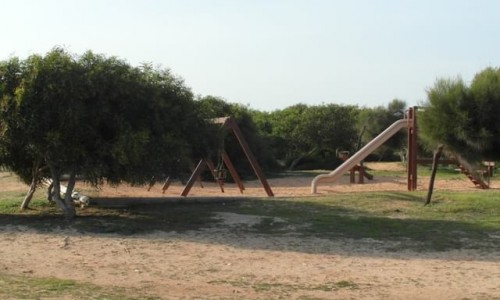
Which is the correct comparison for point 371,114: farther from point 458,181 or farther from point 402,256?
point 402,256

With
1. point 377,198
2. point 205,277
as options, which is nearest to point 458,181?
point 377,198

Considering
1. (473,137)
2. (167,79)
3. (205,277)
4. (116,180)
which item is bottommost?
(205,277)

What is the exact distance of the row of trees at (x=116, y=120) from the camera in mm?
14117

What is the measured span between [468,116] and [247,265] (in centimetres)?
891

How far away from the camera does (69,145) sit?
14234 mm

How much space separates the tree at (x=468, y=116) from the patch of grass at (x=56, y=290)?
1100cm

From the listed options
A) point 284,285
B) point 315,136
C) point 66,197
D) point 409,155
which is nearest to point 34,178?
point 66,197

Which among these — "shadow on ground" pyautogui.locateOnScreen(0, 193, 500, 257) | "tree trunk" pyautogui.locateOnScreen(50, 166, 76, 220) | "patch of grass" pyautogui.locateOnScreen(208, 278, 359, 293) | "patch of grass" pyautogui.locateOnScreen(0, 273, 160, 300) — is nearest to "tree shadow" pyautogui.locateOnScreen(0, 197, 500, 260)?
"shadow on ground" pyautogui.locateOnScreen(0, 193, 500, 257)

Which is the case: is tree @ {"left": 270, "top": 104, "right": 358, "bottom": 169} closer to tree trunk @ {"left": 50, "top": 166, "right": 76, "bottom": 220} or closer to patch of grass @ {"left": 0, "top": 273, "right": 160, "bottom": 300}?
tree trunk @ {"left": 50, "top": 166, "right": 76, "bottom": 220}

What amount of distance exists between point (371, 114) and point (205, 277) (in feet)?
127

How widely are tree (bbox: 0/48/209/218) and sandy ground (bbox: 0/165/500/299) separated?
180 centimetres

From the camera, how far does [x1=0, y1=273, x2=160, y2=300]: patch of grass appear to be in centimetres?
773

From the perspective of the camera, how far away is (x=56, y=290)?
26.6ft

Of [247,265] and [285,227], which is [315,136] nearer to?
[285,227]
